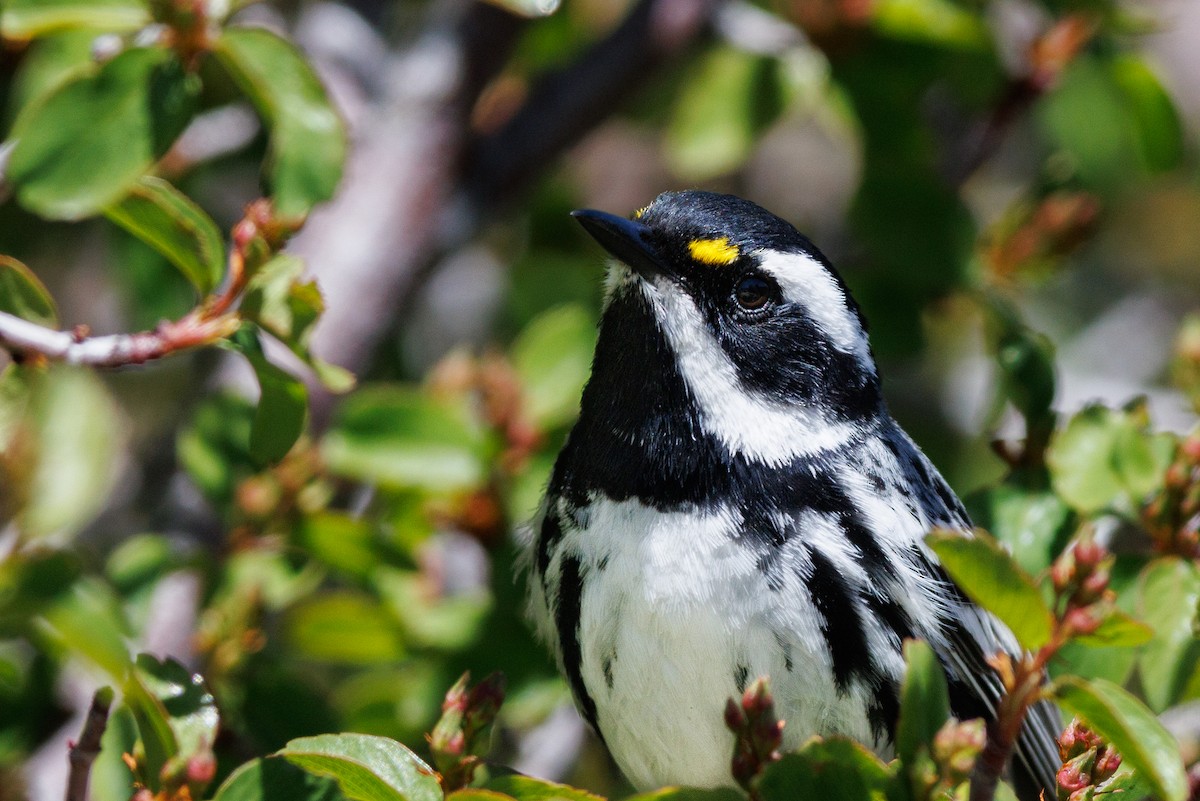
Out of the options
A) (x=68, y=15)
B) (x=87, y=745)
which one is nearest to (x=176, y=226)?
(x=68, y=15)

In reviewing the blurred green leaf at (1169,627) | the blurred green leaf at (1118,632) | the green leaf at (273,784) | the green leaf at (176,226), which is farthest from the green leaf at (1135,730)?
the green leaf at (176,226)

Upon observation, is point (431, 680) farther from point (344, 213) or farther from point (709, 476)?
point (344, 213)

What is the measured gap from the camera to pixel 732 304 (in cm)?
286

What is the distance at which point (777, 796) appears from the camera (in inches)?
76.7

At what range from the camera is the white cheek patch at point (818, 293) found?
2.86 meters

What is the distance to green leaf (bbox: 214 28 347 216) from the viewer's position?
98.0 inches

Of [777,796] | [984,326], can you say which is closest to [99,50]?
[777,796]

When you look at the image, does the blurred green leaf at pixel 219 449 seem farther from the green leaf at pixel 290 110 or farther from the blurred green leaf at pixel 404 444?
the green leaf at pixel 290 110

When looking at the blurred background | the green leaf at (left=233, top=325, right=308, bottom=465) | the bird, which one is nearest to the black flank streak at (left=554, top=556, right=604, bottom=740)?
the bird

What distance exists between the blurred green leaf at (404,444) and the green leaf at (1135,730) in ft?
5.58

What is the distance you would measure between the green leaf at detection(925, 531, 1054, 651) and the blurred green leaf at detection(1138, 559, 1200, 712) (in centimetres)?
73

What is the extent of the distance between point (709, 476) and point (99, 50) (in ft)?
4.94

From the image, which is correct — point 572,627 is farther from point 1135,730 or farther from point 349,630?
point 1135,730

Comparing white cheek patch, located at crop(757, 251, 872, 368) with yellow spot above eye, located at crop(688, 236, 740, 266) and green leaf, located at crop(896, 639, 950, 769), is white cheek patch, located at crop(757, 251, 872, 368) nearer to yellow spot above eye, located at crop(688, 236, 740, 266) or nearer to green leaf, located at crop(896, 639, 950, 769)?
yellow spot above eye, located at crop(688, 236, 740, 266)
